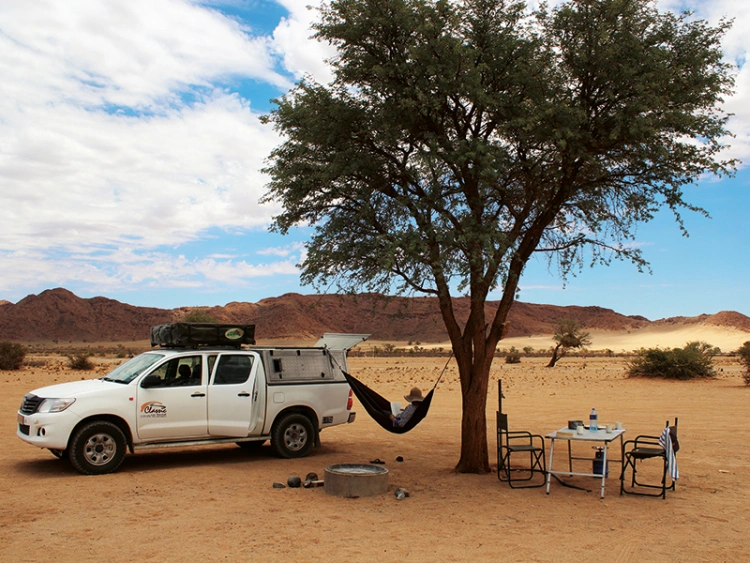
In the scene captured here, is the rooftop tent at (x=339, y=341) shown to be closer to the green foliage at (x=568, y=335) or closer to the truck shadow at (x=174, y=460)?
the truck shadow at (x=174, y=460)

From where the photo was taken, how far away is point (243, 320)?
374 feet

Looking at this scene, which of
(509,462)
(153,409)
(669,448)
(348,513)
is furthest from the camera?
(153,409)

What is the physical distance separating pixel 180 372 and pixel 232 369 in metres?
0.87

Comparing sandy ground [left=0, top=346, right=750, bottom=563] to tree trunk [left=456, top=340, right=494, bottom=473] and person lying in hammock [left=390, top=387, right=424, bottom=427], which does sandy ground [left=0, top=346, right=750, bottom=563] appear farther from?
person lying in hammock [left=390, top=387, right=424, bottom=427]

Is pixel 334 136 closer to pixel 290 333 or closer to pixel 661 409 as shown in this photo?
pixel 661 409

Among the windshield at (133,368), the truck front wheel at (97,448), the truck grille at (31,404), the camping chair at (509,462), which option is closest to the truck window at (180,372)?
the windshield at (133,368)

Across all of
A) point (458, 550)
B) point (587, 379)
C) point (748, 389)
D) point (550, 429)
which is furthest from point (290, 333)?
point (458, 550)

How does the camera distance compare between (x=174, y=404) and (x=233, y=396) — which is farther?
(x=233, y=396)

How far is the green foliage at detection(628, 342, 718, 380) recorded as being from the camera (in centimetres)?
3294

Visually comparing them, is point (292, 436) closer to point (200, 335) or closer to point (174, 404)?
point (174, 404)

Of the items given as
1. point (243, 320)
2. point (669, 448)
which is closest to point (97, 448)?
point (669, 448)

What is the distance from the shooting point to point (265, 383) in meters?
11.8

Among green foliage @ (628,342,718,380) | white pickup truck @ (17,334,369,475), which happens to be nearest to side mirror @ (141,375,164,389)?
white pickup truck @ (17,334,369,475)

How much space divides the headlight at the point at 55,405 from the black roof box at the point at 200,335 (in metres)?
1.81
